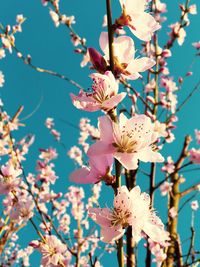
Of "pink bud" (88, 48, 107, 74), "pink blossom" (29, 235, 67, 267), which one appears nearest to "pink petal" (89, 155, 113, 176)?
"pink bud" (88, 48, 107, 74)

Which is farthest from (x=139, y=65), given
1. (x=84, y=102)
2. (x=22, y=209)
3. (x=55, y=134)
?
(x=55, y=134)

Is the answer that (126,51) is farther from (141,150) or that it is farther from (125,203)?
(125,203)

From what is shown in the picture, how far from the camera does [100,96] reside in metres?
1.17

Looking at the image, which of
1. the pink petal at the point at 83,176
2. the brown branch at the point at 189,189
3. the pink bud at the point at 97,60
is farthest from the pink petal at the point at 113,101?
the brown branch at the point at 189,189

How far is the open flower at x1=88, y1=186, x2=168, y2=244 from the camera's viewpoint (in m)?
1.11

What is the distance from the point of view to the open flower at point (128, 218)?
3.64 ft

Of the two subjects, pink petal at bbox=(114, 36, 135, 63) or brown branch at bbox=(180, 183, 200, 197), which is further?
brown branch at bbox=(180, 183, 200, 197)

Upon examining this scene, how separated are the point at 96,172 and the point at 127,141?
168 mm

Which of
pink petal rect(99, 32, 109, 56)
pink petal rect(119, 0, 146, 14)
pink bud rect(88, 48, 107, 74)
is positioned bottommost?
pink bud rect(88, 48, 107, 74)

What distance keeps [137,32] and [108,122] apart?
0.41 m

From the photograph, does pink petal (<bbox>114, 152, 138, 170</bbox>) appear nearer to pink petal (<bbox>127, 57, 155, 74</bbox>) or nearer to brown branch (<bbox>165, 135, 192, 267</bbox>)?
pink petal (<bbox>127, 57, 155, 74</bbox>)

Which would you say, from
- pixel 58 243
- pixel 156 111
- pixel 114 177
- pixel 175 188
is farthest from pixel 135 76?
pixel 175 188

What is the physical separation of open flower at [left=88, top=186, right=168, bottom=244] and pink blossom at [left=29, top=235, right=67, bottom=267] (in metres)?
1.00

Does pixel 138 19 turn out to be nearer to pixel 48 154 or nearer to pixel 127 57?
pixel 127 57
